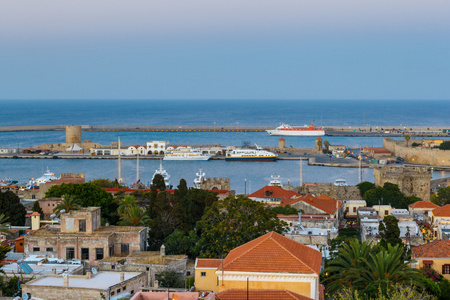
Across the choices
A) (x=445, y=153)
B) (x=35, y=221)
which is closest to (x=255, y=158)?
(x=445, y=153)

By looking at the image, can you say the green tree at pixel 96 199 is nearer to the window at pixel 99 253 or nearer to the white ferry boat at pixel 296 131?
the window at pixel 99 253

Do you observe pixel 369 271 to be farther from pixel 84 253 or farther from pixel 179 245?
pixel 84 253

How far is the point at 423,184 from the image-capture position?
41844 millimetres

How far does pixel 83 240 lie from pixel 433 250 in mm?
10316

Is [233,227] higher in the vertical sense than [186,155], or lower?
higher

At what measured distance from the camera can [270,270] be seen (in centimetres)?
1502

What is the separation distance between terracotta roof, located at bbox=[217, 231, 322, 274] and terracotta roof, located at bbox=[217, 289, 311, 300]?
1.00 metres

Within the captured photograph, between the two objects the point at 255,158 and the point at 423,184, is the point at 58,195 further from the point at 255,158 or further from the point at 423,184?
the point at 255,158

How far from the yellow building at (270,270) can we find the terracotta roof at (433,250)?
636 centimetres

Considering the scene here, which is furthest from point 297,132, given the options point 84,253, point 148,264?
point 148,264

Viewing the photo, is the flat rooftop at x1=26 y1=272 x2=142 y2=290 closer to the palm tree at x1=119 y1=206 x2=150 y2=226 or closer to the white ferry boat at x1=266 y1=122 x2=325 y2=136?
the palm tree at x1=119 y1=206 x2=150 y2=226

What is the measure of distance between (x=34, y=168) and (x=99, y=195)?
4679 centimetres

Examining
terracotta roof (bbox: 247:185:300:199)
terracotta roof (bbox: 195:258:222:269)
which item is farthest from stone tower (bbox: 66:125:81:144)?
terracotta roof (bbox: 195:258:222:269)

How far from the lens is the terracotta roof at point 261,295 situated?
1368 cm
